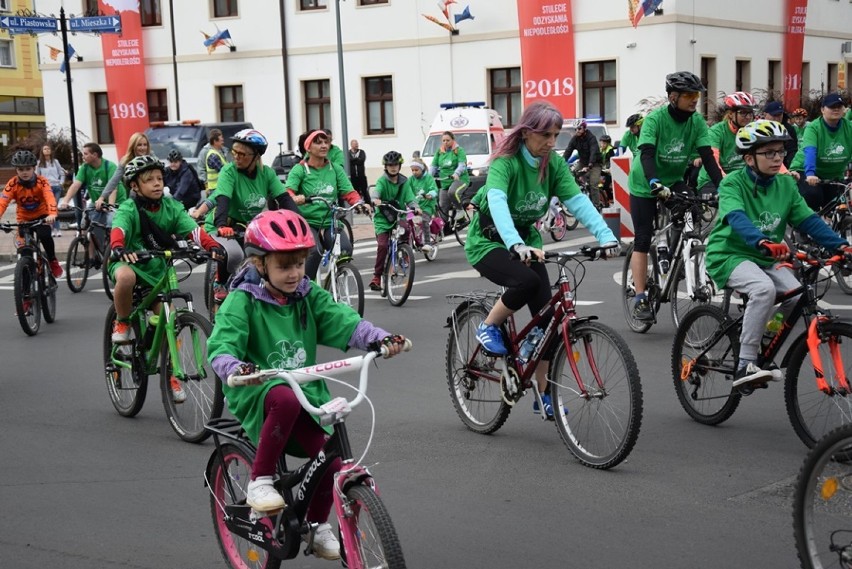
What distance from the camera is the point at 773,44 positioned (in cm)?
4138

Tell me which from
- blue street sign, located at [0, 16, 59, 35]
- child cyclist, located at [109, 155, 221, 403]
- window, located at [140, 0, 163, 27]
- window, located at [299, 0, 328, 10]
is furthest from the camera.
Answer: window, located at [140, 0, 163, 27]

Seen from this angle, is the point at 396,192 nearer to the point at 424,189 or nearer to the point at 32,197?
the point at 424,189

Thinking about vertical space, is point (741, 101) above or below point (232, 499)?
above

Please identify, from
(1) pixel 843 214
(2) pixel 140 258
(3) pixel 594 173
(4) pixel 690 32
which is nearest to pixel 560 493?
(2) pixel 140 258

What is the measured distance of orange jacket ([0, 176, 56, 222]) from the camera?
13.8 metres

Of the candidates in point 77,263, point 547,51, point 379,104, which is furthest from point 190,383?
point 379,104

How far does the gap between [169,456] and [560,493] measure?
242cm

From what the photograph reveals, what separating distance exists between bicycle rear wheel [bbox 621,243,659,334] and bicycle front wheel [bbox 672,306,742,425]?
2.90m

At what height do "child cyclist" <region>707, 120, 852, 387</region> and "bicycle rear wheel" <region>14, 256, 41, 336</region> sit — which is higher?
"child cyclist" <region>707, 120, 852, 387</region>

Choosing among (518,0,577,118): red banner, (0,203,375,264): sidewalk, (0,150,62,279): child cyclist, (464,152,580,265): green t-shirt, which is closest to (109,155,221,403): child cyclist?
(464,152,580,265): green t-shirt

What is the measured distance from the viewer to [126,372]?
8.61 meters

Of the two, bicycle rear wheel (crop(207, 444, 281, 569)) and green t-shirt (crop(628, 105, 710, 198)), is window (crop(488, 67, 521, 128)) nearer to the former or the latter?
green t-shirt (crop(628, 105, 710, 198))

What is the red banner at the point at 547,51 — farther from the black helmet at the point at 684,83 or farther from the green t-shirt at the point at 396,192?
the black helmet at the point at 684,83

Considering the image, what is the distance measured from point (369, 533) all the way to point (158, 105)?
42950mm
